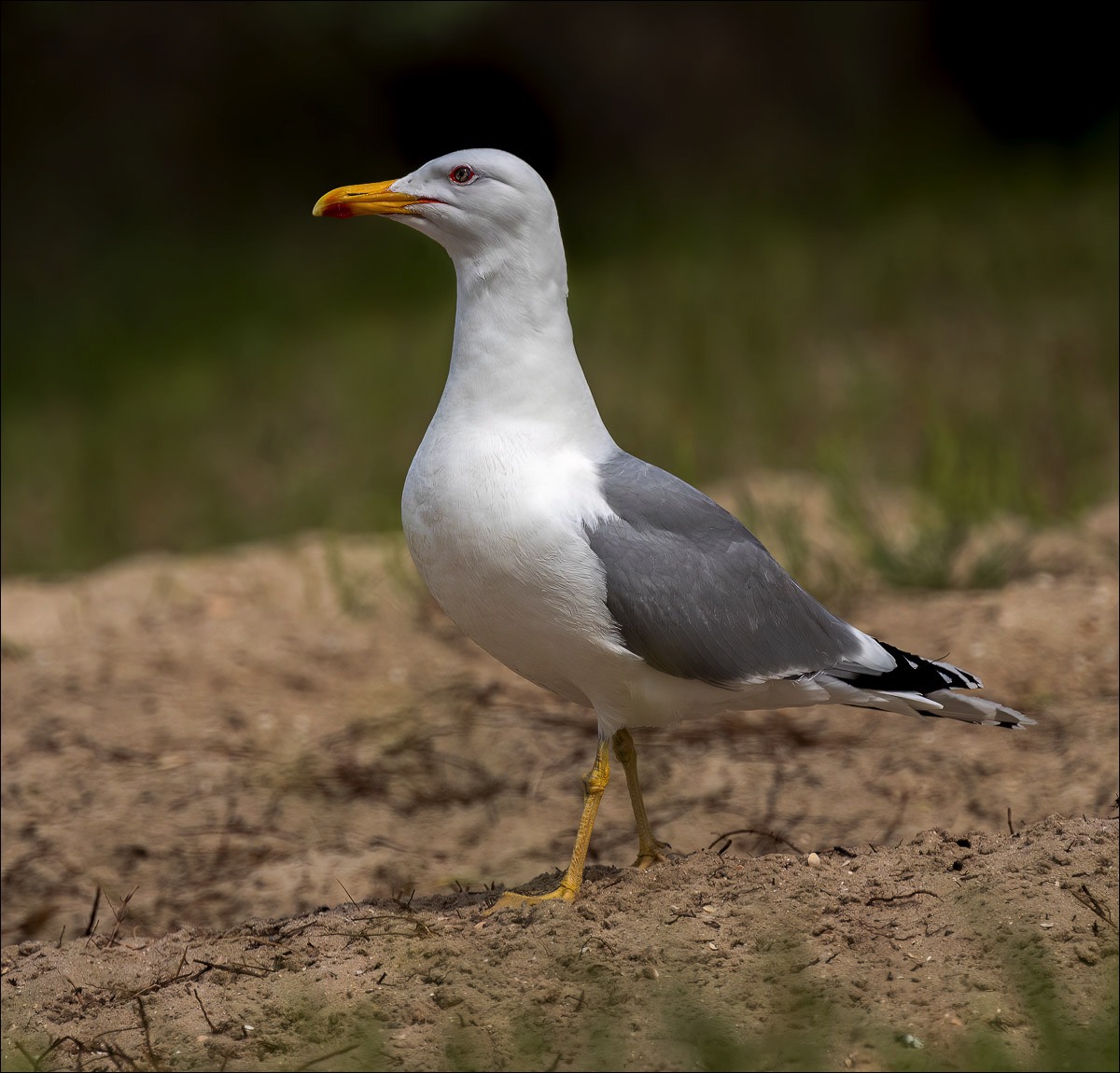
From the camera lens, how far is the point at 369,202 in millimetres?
3467

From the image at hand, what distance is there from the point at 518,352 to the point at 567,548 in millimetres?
487

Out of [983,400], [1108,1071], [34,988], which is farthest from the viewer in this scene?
[983,400]

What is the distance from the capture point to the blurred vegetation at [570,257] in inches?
328

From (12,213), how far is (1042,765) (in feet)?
40.0

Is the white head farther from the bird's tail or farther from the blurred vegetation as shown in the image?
the blurred vegetation

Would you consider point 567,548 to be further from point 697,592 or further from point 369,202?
point 369,202

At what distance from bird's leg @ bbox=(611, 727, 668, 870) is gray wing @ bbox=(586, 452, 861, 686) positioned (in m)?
0.38

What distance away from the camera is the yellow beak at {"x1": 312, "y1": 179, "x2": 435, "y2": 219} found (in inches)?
135

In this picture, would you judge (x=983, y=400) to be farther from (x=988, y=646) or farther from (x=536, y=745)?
(x=536, y=745)

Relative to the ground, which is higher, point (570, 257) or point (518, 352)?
point (518, 352)

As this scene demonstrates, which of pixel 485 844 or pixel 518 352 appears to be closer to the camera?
pixel 518 352

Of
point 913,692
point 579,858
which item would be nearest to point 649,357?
point 913,692

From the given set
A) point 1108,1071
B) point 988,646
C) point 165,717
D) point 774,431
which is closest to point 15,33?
point 774,431

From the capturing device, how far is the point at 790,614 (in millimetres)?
3486
